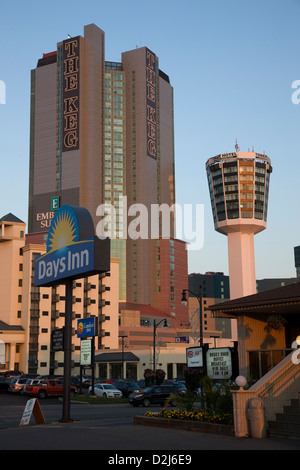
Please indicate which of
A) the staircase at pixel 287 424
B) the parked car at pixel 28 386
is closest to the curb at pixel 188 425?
the staircase at pixel 287 424

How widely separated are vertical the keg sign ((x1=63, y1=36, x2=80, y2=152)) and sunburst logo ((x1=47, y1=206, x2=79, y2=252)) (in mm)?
165706

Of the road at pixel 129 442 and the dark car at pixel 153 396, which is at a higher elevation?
the road at pixel 129 442

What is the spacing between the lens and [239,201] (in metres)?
156

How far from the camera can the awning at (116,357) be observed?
113 meters

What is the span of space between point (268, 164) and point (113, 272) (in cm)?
6035

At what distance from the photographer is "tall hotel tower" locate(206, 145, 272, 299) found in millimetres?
153125

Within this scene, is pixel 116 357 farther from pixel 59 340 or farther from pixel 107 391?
pixel 59 340

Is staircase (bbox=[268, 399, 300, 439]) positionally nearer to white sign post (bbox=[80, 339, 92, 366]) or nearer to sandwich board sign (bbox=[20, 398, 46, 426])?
sandwich board sign (bbox=[20, 398, 46, 426])

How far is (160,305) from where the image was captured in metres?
187

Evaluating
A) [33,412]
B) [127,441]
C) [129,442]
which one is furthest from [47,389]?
[129,442]

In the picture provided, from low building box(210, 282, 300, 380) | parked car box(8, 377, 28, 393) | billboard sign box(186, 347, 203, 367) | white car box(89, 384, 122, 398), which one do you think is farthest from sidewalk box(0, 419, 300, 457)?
parked car box(8, 377, 28, 393)

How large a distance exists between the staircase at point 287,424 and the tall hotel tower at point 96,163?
543 ft

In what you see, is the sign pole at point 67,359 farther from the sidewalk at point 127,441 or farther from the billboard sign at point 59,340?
the sidewalk at point 127,441
